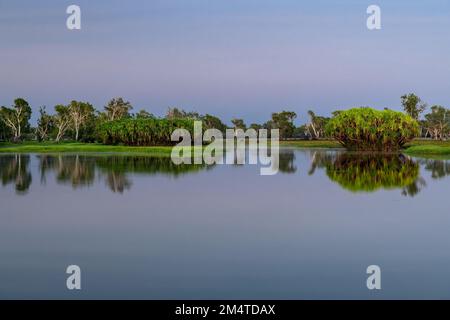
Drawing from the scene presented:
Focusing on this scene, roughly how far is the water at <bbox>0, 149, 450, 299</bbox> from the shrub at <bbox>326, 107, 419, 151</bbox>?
1419 inches

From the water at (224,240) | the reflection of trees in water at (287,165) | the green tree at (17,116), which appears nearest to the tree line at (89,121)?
the green tree at (17,116)

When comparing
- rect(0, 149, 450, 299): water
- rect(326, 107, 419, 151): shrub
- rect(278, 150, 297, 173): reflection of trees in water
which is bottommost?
rect(0, 149, 450, 299): water

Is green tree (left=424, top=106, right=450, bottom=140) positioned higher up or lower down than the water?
higher up

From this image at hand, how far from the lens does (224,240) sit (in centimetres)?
1169

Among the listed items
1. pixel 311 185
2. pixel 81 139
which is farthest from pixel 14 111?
pixel 311 185

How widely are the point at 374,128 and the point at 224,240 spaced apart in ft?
158

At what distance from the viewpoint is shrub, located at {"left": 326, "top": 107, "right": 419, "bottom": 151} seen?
57.0 meters

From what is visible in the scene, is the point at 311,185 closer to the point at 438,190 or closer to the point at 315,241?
the point at 438,190

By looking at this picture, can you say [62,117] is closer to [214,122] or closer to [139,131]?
[139,131]

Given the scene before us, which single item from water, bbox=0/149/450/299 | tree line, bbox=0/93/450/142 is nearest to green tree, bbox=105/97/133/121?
tree line, bbox=0/93/450/142

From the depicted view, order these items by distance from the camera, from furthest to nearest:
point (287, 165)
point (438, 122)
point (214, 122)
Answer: point (214, 122), point (438, 122), point (287, 165)

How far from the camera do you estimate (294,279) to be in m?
8.71

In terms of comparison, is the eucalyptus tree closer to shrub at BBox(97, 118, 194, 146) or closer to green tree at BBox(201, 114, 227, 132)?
shrub at BBox(97, 118, 194, 146)

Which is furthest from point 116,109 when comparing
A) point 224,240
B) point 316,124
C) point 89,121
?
point 224,240
